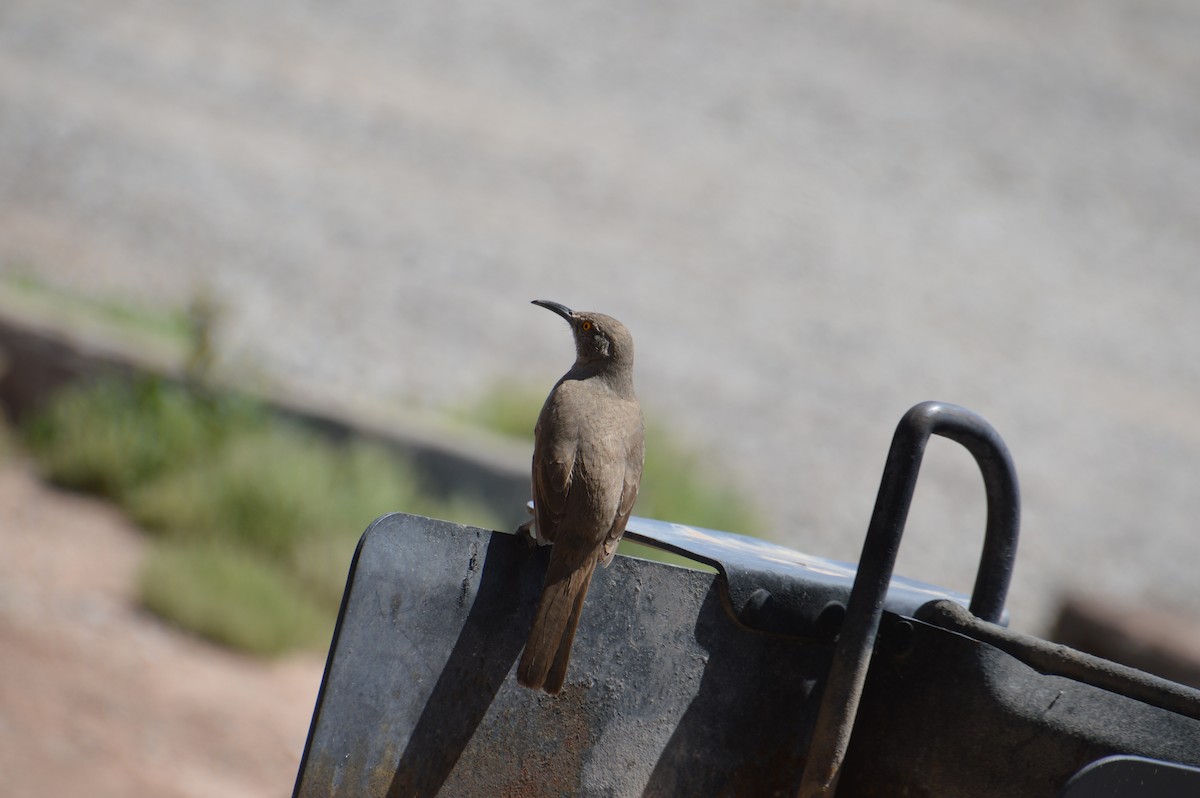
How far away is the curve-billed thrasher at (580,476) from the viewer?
183cm

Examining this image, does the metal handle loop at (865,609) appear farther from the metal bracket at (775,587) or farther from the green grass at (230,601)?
the green grass at (230,601)

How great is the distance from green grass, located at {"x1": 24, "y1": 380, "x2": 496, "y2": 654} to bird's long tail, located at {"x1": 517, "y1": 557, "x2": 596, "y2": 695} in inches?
195

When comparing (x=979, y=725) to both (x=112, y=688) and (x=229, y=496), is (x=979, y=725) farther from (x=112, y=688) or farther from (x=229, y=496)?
(x=229, y=496)

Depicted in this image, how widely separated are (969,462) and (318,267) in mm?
6944

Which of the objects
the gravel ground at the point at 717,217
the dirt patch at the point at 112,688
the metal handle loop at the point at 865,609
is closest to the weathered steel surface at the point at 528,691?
the metal handle loop at the point at 865,609

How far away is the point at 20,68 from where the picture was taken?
15016 mm

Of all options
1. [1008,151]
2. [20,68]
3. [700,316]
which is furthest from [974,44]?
[20,68]

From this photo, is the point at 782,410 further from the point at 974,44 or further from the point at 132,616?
the point at 974,44

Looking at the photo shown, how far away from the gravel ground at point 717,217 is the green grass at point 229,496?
5.39ft

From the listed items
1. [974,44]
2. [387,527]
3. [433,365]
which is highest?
[974,44]

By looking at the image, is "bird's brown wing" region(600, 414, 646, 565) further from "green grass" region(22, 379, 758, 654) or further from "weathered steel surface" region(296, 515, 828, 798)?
"green grass" region(22, 379, 758, 654)

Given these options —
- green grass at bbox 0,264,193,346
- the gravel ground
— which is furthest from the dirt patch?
the gravel ground

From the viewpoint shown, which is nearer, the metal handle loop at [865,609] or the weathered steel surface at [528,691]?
the weathered steel surface at [528,691]

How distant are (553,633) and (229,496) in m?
5.81
